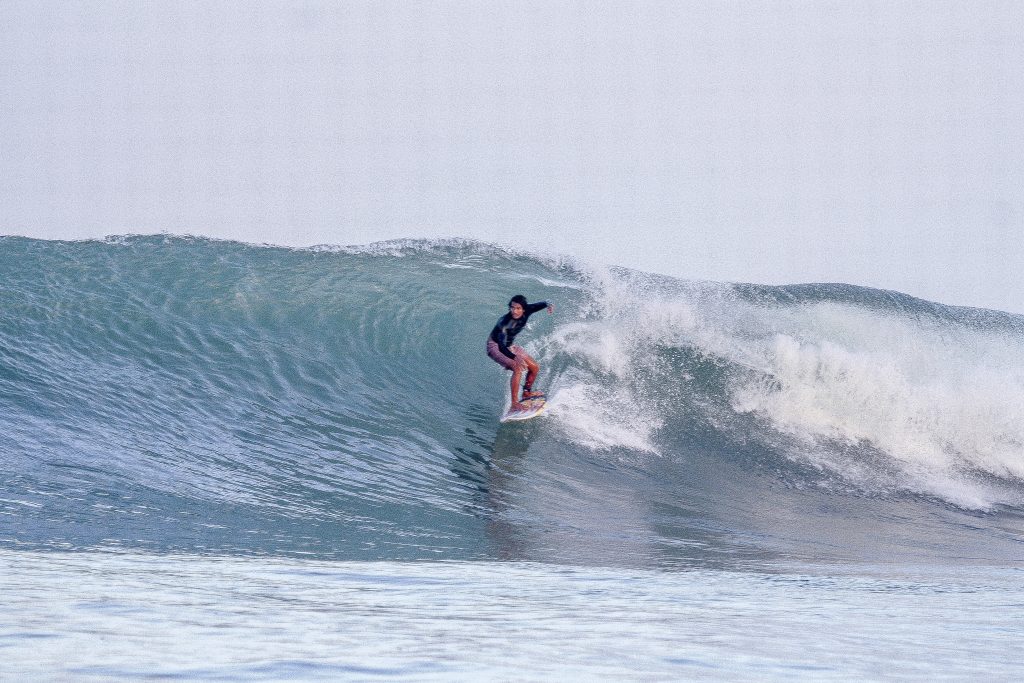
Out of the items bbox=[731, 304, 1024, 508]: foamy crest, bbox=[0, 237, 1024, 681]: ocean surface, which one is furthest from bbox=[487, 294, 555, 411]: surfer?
bbox=[731, 304, 1024, 508]: foamy crest

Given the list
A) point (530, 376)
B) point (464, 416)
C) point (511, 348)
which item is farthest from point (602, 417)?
point (464, 416)

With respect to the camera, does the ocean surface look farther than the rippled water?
Yes

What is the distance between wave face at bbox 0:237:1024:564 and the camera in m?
5.73

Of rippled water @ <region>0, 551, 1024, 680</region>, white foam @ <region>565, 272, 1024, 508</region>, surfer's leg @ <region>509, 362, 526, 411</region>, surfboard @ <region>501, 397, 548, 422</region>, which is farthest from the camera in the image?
white foam @ <region>565, 272, 1024, 508</region>

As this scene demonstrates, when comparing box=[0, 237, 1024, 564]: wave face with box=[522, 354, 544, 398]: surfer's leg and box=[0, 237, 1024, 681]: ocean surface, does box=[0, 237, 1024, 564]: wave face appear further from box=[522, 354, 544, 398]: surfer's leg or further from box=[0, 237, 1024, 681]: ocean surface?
box=[522, 354, 544, 398]: surfer's leg

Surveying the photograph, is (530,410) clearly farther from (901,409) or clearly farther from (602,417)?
(901,409)

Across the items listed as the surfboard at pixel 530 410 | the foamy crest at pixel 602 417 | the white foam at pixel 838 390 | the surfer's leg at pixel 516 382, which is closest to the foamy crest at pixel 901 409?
the white foam at pixel 838 390

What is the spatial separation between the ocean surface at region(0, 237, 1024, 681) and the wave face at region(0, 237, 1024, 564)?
0.05 meters

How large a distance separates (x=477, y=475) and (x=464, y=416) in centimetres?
193

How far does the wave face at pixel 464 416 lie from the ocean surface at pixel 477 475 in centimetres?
5

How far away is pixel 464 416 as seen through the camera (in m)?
9.56

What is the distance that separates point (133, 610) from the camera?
2869 mm

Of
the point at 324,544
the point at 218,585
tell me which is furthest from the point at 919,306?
the point at 218,585

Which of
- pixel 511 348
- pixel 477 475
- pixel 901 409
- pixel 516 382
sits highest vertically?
pixel 511 348
